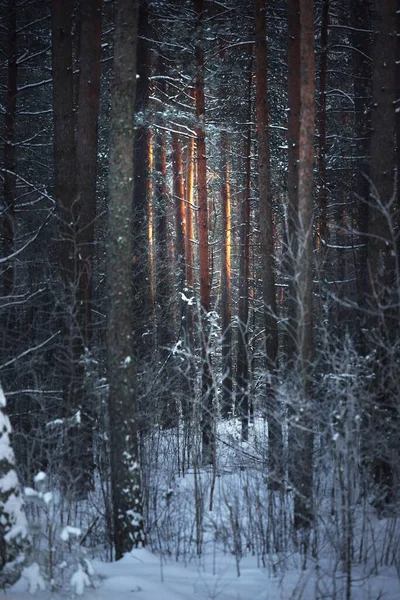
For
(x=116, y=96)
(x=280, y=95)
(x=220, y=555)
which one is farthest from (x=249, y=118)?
(x=220, y=555)

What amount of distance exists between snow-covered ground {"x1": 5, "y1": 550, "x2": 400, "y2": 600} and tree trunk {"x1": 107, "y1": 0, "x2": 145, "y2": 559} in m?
0.61

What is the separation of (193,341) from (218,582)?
203 inches

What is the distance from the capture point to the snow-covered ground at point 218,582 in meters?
5.33

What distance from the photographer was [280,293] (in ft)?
79.4

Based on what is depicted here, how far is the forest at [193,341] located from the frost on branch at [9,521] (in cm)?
2

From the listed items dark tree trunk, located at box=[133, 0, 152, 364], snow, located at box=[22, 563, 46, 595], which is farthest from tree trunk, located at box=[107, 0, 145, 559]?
dark tree trunk, located at box=[133, 0, 152, 364]

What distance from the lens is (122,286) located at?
680 centimetres

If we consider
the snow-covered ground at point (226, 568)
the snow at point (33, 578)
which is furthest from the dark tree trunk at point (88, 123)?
the snow at point (33, 578)

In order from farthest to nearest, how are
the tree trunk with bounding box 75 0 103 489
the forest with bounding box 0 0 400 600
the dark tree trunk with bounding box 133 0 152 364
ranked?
1. the dark tree trunk with bounding box 133 0 152 364
2. the tree trunk with bounding box 75 0 103 489
3. the forest with bounding box 0 0 400 600

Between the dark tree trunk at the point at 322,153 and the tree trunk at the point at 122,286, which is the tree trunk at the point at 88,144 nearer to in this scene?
the tree trunk at the point at 122,286

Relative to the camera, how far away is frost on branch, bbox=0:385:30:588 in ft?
14.9

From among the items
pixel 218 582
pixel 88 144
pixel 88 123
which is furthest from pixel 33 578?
pixel 88 123

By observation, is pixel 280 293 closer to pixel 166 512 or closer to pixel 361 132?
pixel 361 132

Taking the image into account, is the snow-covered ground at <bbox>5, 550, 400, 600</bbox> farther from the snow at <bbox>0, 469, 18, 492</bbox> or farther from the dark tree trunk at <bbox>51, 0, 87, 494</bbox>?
the dark tree trunk at <bbox>51, 0, 87, 494</bbox>
